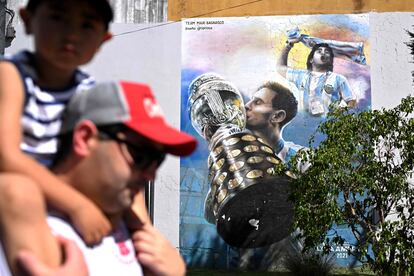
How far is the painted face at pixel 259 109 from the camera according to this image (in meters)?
13.2

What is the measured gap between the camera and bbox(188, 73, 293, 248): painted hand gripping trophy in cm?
1288

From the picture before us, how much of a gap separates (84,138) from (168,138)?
0.80 ft

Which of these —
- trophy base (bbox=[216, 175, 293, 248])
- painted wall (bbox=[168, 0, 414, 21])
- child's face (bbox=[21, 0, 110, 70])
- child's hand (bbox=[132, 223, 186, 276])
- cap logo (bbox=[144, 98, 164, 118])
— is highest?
painted wall (bbox=[168, 0, 414, 21])

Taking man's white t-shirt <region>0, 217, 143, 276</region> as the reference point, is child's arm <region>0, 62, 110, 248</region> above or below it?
above

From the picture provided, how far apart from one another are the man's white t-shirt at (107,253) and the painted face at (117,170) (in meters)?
0.11

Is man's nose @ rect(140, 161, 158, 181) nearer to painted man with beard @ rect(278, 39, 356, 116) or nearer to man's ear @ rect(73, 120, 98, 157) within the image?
man's ear @ rect(73, 120, 98, 157)

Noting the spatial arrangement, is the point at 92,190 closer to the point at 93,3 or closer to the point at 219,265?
the point at 93,3

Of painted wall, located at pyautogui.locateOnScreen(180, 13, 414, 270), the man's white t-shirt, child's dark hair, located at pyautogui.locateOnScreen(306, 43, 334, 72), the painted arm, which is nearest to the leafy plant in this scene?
painted wall, located at pyautogui.locateOnScreen(180, 13, 414, 270)

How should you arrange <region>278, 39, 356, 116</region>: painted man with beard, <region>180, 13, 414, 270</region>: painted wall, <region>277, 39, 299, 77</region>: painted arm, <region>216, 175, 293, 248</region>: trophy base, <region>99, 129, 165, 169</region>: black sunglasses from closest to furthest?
1. <region>99, 129, 165, 169</region>: black sunglasses
2. <region>216, 175, 293, 248</region>: trophy base
3. <region>180, 13, 414, 270</region>: painted wall
4. <region>278, 39, 356, 116</region>: painted man with beard
5. <region>277, 39, 299, 77</region>: painted arm

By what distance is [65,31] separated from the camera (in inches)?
77.1

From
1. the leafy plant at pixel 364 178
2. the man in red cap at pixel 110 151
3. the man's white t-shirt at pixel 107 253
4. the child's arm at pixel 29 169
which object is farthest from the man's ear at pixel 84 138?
the leafy plant at pixel 364 178

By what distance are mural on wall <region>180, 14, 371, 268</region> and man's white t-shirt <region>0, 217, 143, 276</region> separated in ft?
35.2

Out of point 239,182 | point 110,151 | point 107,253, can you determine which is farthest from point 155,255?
point 239,182

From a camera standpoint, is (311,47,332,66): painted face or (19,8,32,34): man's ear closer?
(19,8,32,34): man's ear
